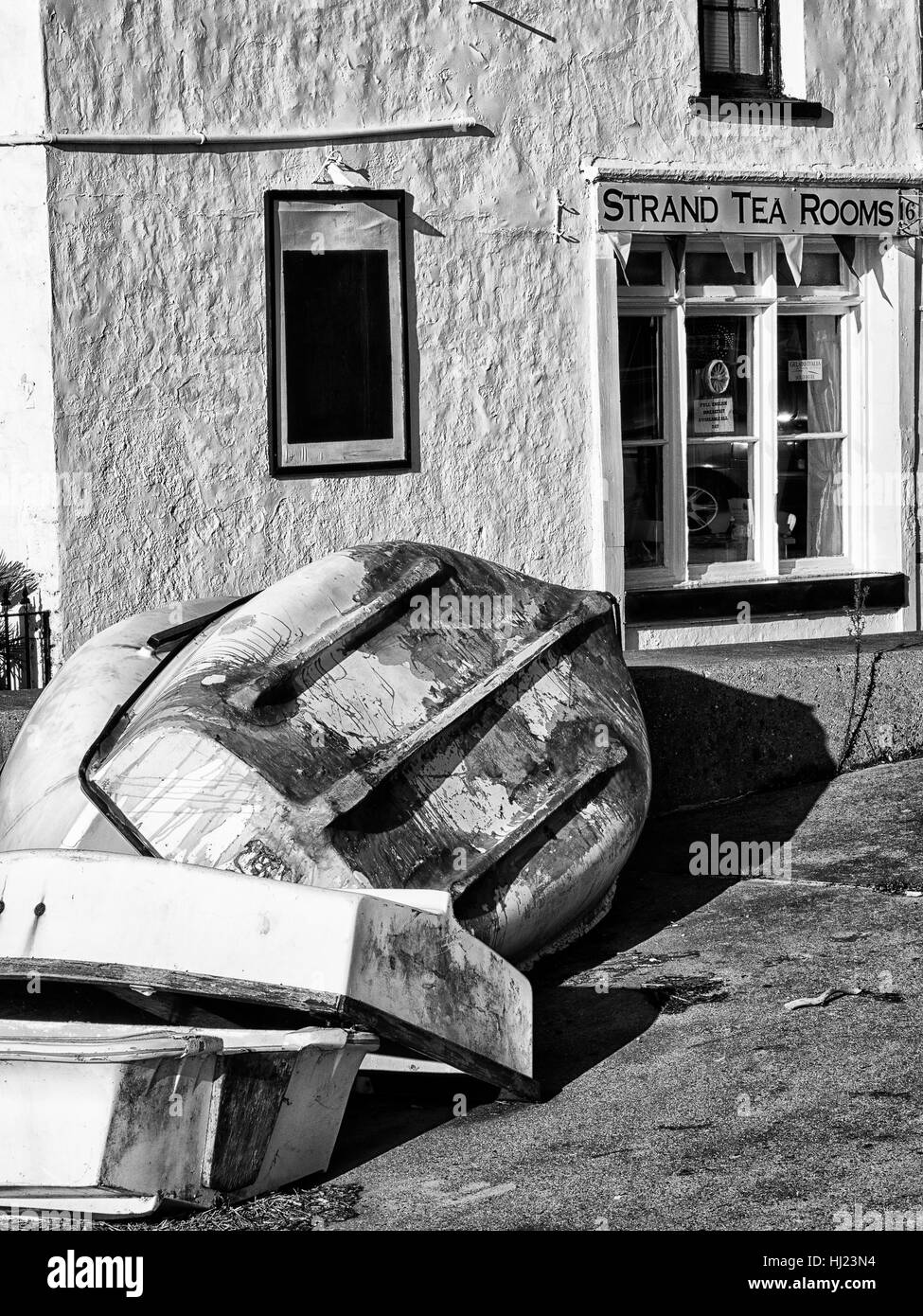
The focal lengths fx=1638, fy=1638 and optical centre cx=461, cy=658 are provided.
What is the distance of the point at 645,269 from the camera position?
10.9 meters

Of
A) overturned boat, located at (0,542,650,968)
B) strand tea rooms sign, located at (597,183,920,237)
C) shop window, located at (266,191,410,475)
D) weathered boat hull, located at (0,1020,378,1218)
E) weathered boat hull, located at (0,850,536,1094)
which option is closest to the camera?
weathered boat hull, located at (0,1020,378,1218)

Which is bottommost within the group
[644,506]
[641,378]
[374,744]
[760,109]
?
[374,744]

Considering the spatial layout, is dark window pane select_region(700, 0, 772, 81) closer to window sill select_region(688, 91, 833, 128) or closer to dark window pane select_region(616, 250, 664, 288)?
window sill select_region(688, 91, 833, 128)

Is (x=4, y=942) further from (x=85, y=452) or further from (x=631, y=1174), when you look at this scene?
(x=85, y=452)

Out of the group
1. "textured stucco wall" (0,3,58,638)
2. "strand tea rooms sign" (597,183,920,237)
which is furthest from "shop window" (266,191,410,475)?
"strand tea rooms sign" (597,183,920,237)

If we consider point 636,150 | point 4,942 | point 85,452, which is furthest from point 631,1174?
point 636,150

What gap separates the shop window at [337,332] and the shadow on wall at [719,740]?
3312 mm

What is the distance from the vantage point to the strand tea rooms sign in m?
10.5

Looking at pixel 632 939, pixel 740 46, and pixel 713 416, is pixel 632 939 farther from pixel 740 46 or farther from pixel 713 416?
pixel 740 46

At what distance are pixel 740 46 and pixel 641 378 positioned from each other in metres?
2.36

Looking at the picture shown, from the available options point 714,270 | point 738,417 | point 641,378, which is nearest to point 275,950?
→ point 641,378

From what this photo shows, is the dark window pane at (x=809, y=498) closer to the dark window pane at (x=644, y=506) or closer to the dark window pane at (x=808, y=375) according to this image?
the dark window pane at (x=808, y=375)

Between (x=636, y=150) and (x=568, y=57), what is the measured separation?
720mm

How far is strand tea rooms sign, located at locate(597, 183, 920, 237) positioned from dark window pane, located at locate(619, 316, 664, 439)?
25.3 inches
